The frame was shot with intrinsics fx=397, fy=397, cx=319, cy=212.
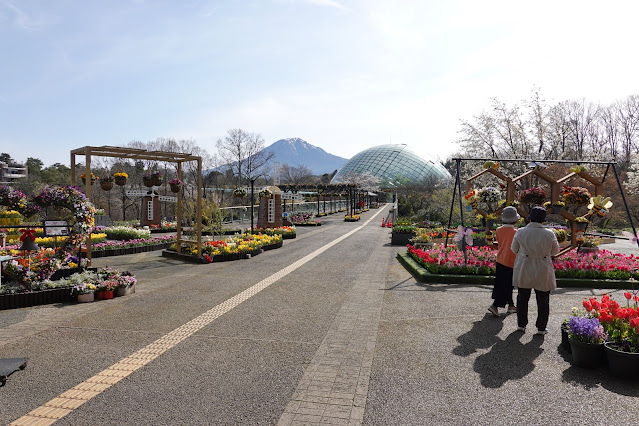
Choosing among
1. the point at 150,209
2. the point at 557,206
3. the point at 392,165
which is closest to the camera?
the point at 557,206

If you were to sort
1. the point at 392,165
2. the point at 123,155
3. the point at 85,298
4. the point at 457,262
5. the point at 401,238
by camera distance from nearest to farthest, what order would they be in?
the point at 85,298 → the point at 457,262 → the point at 123,155 → the point at 401,238 → the point at 392,165

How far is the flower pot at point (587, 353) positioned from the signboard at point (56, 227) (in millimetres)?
9596

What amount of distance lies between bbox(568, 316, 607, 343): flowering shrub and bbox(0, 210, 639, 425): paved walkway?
35 centimetres

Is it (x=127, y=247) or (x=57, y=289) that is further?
(x=127, y=247)

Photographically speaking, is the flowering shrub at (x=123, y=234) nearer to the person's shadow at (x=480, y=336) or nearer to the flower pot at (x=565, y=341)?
the person's shadow at (x=480, y=336)

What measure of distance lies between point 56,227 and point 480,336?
8811mm

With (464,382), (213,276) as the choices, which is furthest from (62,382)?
(213,276)

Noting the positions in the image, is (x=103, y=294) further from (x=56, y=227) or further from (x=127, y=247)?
(x=127, y=247)

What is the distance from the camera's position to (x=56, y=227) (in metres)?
8.80

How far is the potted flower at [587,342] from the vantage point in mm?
4391

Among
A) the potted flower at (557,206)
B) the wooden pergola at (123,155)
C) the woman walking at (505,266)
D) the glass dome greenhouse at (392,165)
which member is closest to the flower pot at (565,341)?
the woman walking at (505,266)

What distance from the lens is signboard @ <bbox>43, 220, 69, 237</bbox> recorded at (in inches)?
340

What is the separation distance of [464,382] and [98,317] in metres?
5.63

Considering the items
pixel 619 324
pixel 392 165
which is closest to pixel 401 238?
pixel 619 324
